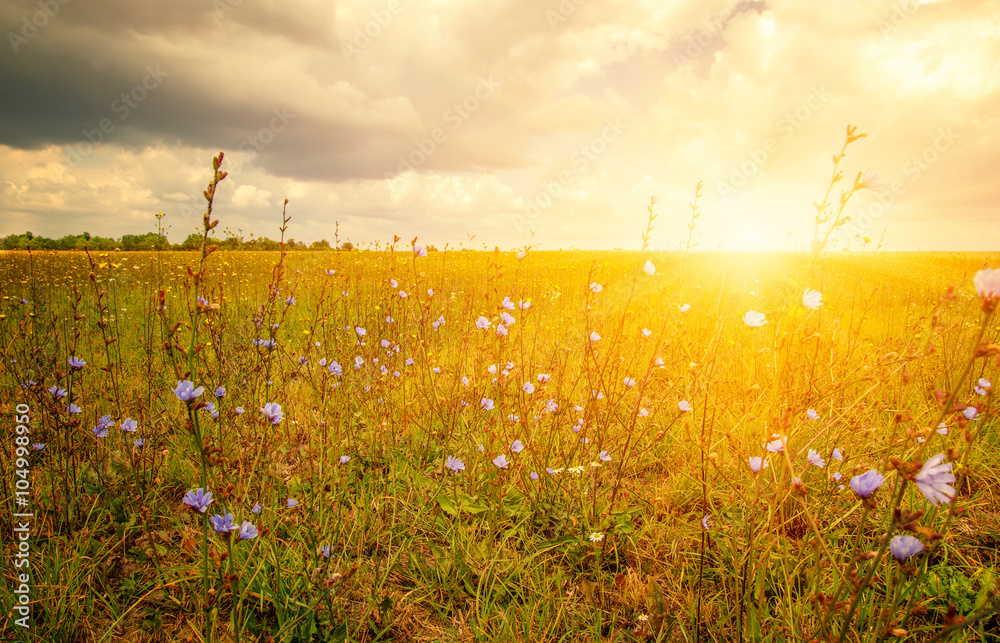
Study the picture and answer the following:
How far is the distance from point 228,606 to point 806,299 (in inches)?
90.4

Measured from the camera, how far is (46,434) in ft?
6.74

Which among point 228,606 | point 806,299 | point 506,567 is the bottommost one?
point 228,606

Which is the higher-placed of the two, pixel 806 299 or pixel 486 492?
pixel 806 299

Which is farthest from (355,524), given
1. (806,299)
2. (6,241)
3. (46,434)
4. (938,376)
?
(6,241)

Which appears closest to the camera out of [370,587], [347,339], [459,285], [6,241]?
[370,587]

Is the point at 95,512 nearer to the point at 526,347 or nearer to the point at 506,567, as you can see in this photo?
the point at 506,567

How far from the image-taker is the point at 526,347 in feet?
13.0

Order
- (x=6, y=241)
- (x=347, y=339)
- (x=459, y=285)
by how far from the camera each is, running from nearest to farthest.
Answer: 1. (x=347, y=339)
2. (x=459, y=285)
3. (x=6, y=241)

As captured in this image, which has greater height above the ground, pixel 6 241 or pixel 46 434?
pixel 6 241

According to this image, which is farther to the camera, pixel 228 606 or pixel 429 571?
pixel 429 571

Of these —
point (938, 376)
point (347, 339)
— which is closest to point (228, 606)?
point (347, 339)

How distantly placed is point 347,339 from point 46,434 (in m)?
2.02

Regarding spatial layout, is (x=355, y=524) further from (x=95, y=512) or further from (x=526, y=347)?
(x=526, y=347)

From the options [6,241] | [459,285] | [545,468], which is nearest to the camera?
[545,468]
